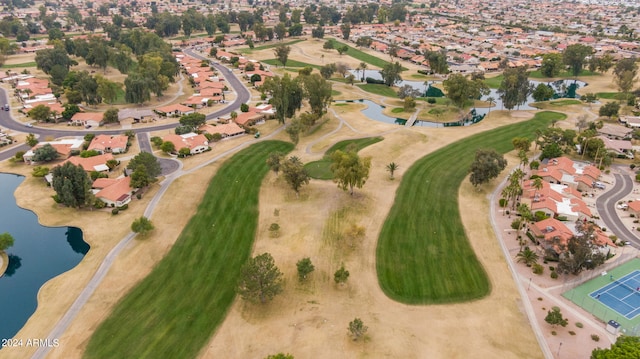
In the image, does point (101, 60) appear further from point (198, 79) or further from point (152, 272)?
point (152, 272)

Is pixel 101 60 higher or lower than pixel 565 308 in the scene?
higher

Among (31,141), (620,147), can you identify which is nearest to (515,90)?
(620,147)

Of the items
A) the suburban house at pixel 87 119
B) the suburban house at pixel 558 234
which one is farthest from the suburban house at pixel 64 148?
the suburban house at pixel 558 234

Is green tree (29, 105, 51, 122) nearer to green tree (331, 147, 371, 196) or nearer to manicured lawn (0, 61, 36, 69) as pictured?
manicured lawn (0, 61, 36, 69)

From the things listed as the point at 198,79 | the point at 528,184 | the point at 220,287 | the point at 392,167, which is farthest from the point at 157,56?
the point at 528,184

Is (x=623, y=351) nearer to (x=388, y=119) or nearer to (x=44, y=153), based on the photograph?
(x=388, y=119)

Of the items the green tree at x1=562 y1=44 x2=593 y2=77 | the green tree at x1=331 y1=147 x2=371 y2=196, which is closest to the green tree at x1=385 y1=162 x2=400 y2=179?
the green tree at x1=331 y1=147 x2=371 y2=196
